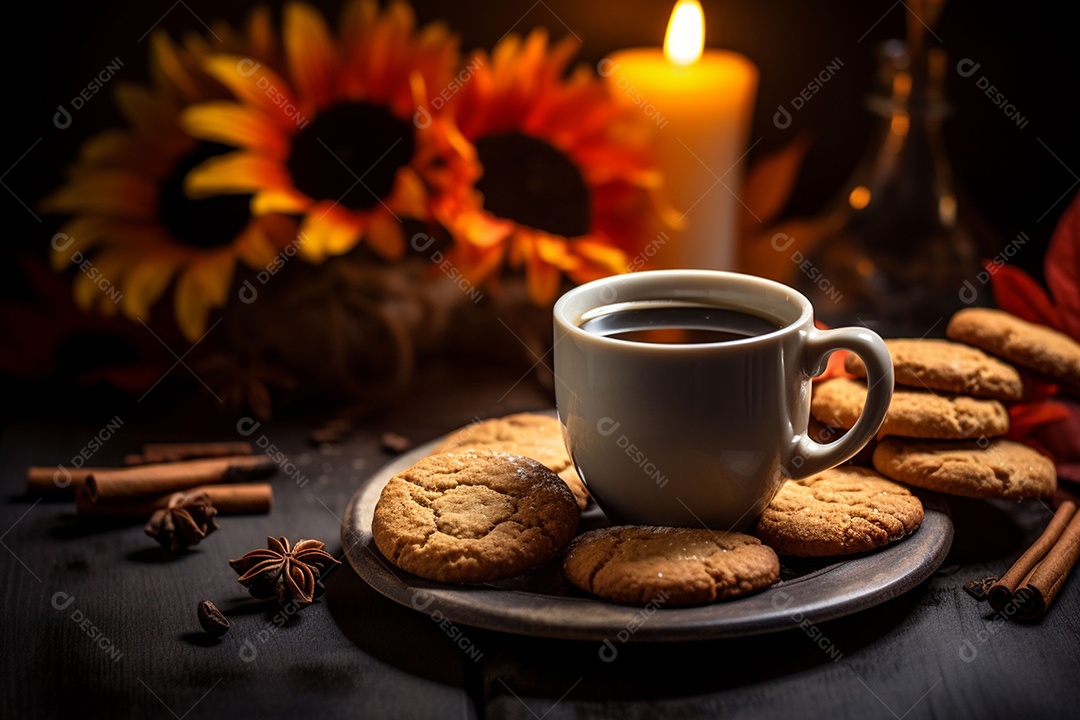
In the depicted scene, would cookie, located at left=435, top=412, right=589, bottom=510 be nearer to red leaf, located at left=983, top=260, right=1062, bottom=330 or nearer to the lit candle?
the lit candle

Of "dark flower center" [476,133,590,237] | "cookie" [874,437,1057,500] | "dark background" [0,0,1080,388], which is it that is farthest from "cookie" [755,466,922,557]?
"dark background" [0,0,1080,388]

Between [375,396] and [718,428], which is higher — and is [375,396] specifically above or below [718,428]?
below

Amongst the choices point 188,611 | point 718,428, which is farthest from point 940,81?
point 188,611

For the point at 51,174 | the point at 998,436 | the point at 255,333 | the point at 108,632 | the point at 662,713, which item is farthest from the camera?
the point at 51,174

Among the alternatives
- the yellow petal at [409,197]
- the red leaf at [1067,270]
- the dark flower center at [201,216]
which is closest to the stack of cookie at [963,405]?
the red leaf at [1067,270]

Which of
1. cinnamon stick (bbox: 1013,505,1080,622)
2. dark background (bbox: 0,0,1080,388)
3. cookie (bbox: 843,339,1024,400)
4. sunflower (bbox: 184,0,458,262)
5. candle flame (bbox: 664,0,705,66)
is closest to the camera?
cinnamon stick (bbox: 1013,505,1080,622)

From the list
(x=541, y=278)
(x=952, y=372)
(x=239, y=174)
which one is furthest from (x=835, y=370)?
(x=239, y=174)

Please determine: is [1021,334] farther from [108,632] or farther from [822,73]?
[108,632]
